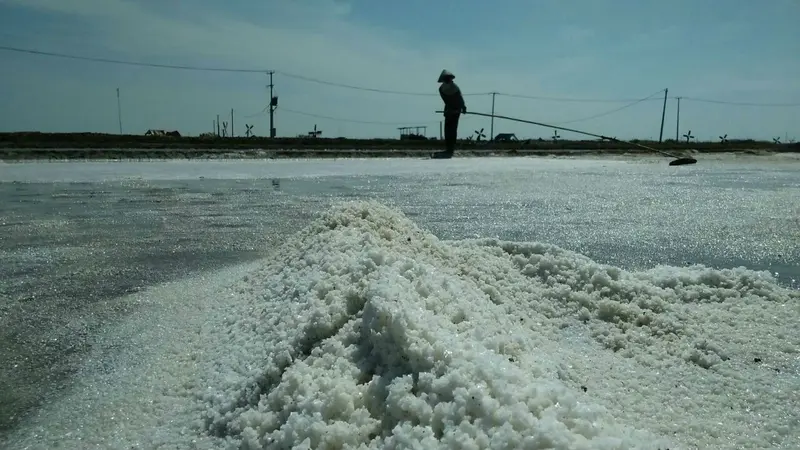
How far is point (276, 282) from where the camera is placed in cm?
220

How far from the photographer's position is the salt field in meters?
1.21

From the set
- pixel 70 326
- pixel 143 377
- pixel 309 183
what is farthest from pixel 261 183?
pixel 143 377

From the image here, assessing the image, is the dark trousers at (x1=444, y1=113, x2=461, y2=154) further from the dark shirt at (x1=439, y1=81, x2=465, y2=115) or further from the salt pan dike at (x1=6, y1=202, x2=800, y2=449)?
the salt pan dike at (x1=6, y1=202, x2=800, y2=449)

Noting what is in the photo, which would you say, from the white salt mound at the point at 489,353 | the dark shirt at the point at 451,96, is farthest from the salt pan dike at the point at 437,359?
the dark shirt at the point at 451,96

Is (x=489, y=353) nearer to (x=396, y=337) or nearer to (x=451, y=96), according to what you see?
(x=396, y=337)

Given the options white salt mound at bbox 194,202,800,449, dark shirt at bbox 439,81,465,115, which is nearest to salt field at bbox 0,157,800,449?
white salt mound at bbox 194,202,800,449


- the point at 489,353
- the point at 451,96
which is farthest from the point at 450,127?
the point at 489,353

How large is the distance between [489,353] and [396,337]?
0.22 m

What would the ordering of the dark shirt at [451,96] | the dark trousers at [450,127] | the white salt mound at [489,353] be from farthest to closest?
the dark trousers at [450,127]
the dark shirt at [451,96]
the white salt mound at [489,353]

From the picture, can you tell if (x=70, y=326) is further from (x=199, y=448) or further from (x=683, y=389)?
(x=683, y=389)

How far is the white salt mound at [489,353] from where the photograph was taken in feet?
3.78

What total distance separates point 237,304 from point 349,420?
114cm

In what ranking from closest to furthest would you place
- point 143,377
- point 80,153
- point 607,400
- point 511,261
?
point 607,400, point 143,377, point 511,261, point 80,153

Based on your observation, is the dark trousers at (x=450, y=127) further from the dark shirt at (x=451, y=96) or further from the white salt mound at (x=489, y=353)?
the white salt mound at (x=489, y=353)
